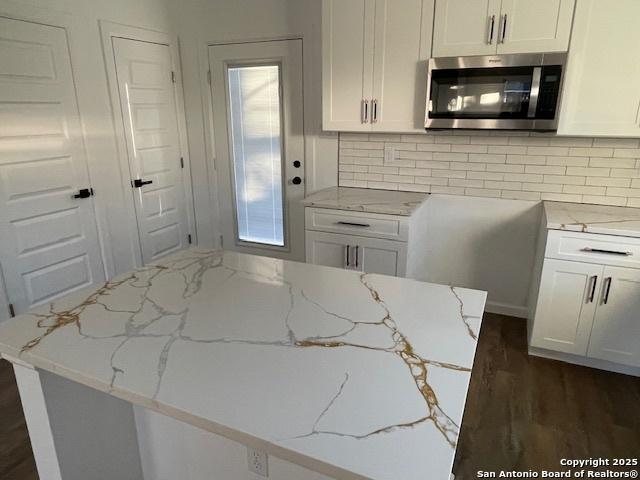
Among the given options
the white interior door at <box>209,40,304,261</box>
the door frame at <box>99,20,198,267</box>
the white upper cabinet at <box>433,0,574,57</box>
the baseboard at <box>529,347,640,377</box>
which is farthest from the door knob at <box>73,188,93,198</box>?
the baseboard at <box>529,347,640,377</box>

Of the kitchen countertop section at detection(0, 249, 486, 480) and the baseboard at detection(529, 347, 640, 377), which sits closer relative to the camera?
the kitchen countertop section at detection(0, 249, 486, 480)

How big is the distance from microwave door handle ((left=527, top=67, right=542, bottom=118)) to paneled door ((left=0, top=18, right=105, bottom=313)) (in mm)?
2956

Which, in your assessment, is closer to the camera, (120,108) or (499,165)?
(499,165)

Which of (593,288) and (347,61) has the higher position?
(347,61)

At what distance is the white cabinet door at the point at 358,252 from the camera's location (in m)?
2.77

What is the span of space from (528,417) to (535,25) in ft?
6.88

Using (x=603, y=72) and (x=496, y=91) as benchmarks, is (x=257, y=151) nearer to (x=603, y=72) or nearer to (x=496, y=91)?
(x=496, y=91)

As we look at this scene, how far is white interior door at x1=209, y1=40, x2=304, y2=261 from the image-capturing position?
137 inches

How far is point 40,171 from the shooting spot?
9.21 feet

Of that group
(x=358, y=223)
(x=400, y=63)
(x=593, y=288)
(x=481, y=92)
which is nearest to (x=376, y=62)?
(x=400, y=63)

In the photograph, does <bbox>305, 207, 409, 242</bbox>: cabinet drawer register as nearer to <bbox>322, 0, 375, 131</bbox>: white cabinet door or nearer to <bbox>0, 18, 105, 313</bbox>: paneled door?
<bbox>322, 0, 375, 131</bbox>: white cabinet door

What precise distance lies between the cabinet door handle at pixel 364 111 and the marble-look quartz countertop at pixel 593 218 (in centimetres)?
130

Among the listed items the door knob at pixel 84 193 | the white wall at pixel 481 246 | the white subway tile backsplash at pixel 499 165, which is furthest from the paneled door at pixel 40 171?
the white wall at pixel 481 246

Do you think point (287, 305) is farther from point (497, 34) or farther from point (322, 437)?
point (497, 34)
